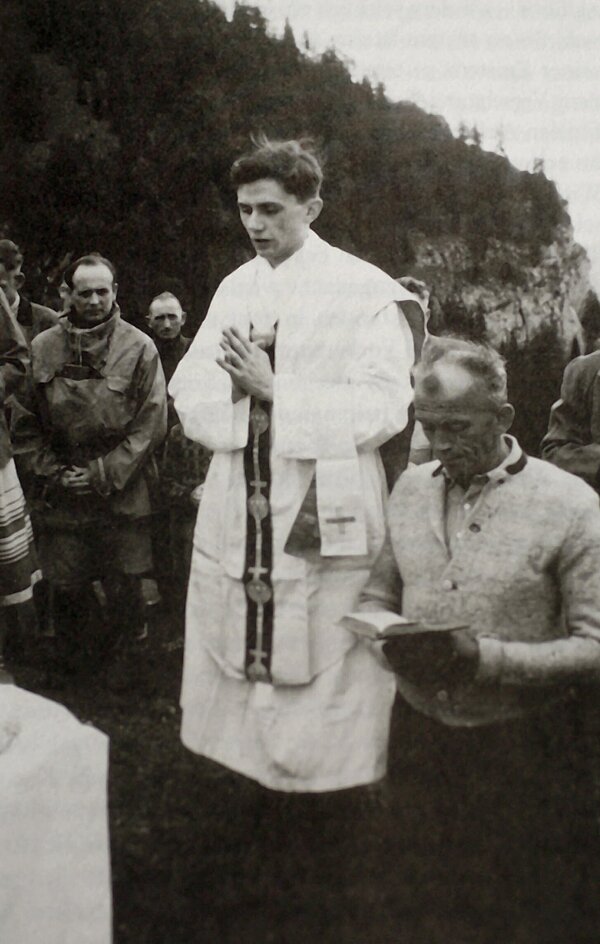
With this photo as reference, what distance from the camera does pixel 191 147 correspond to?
2387 millimetres

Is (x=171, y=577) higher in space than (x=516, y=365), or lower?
lower

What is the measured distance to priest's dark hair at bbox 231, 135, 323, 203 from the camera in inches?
85.5

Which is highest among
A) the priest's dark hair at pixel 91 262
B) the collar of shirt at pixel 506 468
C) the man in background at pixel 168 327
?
the priest's dark hair at pixel 91 262

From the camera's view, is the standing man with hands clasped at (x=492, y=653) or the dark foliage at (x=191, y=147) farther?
the dark foliage at (x=191, y=147)

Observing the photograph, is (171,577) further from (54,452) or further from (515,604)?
(515,604)

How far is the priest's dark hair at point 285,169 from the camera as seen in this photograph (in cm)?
217

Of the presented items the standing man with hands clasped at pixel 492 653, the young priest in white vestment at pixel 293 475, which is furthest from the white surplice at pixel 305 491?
the standing man with hands clasped at pixel 492 653

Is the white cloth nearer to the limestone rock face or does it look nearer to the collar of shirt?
the collar of shirt

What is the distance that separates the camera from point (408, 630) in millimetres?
1780

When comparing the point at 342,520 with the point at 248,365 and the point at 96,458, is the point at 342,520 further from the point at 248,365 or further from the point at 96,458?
the point at 96,458

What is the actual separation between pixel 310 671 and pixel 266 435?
50 cm

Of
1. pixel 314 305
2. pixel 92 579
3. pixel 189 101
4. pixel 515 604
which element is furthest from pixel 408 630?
pixel 189 101

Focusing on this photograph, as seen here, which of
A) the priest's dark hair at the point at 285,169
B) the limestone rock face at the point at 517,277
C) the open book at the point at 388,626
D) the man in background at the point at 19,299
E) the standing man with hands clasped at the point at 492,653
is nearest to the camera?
the open book at the point at 388,626

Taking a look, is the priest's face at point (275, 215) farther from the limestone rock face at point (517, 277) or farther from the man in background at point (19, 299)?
the man in background at point (19, 299)
